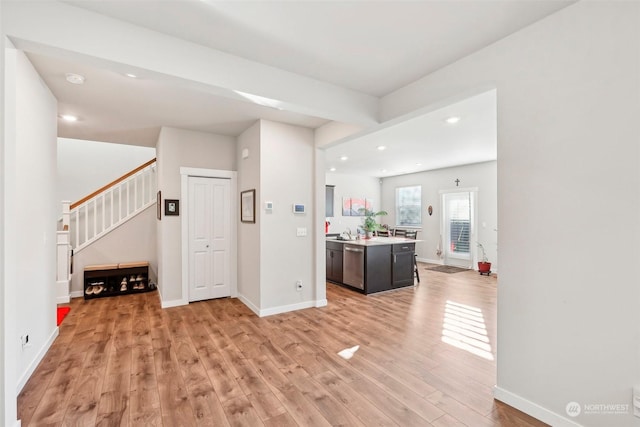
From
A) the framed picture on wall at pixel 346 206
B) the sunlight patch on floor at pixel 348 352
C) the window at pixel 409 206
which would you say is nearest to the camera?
the sunlight patch on floor at pixel 348 352

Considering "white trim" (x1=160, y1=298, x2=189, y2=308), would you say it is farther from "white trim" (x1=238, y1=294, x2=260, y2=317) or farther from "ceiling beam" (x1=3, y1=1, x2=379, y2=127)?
"ceiling beam" (x1=3, y1=1, x2=379, y2=127)

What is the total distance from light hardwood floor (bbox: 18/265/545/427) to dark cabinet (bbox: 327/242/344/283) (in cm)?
157

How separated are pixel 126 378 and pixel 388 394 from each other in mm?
2139

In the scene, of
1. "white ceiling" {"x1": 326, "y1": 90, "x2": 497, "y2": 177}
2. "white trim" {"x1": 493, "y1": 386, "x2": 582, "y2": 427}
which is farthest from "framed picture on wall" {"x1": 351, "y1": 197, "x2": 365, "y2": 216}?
"white trim" {"x1": 493, "y1": 386, "x2": 582, "y2": 427}

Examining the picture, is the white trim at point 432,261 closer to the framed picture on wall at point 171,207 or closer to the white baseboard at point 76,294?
the framed picture on wall at point 171,207

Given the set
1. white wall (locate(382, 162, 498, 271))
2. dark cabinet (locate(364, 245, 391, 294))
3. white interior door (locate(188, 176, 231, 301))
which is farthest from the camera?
white wall (locate(382, 162, 498, 271))

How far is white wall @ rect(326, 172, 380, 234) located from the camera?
8.95 metres

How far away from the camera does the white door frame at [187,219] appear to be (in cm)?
448

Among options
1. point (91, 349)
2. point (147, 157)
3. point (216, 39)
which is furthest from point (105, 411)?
point (147, 157)

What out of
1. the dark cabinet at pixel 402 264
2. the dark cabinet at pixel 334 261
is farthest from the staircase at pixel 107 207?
the dark cabinet at pixel 402 264

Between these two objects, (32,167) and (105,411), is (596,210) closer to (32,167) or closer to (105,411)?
(105,411)

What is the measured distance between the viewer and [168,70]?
2.12 metres

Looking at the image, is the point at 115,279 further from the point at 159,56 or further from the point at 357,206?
the point at 357,206

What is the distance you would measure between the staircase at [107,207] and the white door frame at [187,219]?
1.66m
